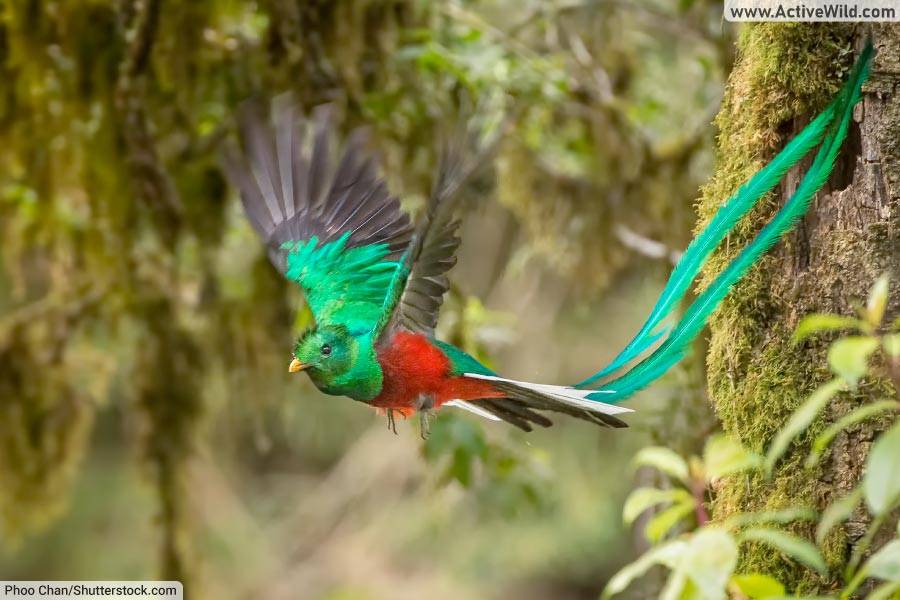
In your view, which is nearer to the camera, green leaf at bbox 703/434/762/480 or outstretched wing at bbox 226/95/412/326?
green leaf at bbox 703/434/762/480

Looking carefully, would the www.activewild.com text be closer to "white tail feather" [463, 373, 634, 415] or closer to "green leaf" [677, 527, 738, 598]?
"white tail feather" [463, 373, 634, 415]

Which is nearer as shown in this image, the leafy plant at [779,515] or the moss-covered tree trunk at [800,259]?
the leafy plant at [779,515]

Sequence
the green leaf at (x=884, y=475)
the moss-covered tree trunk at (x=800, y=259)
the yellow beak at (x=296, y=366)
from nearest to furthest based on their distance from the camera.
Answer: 1. the green leaf at (x=884, y=475)
2. the moss-covered tree trunk at (x=800, y=259)
3. the yellow beak at (x=296, y=366)

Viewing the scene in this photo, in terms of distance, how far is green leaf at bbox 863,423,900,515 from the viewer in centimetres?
133

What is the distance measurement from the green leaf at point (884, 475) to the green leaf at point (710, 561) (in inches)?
7.7

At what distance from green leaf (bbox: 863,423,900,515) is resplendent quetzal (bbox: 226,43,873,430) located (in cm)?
85

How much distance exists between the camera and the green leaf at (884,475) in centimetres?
133

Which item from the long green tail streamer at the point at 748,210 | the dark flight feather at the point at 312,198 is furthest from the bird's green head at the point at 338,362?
the long green tail streamer at the point at 748,210

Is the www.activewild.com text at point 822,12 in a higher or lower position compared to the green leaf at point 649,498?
higher

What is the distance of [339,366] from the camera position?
9.69 feet

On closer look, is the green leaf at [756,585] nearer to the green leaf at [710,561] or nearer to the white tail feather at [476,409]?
the green leaf at [710,561]

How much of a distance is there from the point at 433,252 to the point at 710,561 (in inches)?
61.7

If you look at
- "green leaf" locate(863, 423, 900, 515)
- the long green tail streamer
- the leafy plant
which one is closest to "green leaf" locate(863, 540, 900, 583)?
the leafy plant

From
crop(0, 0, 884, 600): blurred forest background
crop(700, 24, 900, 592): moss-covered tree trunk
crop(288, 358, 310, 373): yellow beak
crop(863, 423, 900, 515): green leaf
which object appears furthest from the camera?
crop(0, 0, 884, 600): blurred forest background
